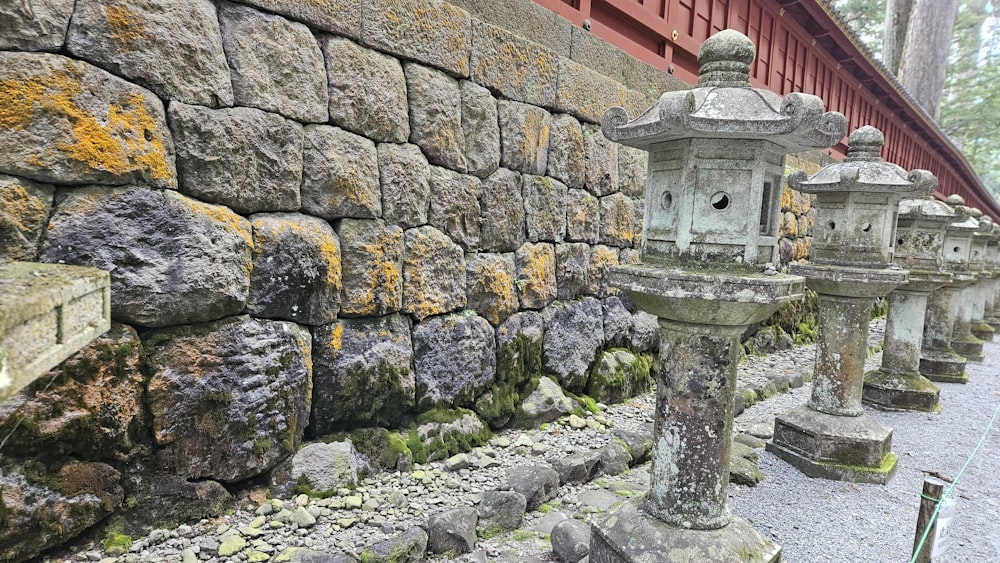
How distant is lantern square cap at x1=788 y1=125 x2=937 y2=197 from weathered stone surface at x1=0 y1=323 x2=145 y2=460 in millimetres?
4546

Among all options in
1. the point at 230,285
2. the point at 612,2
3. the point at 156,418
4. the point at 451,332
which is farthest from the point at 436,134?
the point at 612,2

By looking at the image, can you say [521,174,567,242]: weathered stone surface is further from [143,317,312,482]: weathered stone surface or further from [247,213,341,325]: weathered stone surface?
[143,317,312,482]: weathered stone surface

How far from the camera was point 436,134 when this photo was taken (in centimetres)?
347

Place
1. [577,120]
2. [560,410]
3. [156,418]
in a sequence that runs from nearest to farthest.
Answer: [156,418] < [560,410] < [577,120]

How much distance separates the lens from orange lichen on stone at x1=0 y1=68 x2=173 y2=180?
6.44ft

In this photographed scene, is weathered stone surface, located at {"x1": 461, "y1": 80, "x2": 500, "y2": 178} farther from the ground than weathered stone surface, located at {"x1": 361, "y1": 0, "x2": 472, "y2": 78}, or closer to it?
closer to it

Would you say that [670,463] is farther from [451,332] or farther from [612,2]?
[612,2]

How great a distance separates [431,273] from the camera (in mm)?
3457

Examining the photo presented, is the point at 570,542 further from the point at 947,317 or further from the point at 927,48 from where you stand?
the point at 927,48

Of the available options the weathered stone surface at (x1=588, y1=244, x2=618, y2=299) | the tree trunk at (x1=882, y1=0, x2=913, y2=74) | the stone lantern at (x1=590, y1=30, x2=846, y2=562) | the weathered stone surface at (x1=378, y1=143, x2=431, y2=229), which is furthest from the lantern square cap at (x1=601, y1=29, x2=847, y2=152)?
the tree trunk at (x1=882, y1=0, x2=913, y2=74)

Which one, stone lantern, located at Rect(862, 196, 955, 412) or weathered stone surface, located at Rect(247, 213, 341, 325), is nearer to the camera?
weathered stone surface, located at Rect(247, 213, 341, 325)

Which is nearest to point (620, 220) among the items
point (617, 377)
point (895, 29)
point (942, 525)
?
point (617, 377)

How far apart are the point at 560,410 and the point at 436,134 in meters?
2.38

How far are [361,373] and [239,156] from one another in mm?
1363
